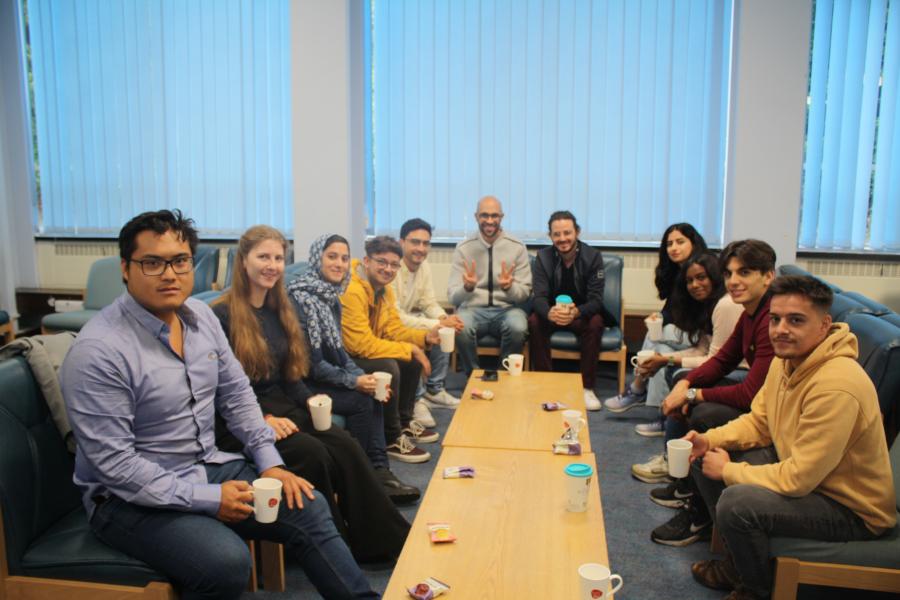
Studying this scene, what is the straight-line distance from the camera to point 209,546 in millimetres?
1796

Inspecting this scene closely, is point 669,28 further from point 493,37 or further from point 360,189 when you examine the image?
point 360,189

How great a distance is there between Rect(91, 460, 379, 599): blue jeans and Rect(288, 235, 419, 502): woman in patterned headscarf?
1021 millimetres

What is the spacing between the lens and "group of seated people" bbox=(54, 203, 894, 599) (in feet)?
6.03

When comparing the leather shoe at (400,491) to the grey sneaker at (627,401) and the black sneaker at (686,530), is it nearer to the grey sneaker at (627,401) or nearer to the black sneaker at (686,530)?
the black sneaker at (686,530)

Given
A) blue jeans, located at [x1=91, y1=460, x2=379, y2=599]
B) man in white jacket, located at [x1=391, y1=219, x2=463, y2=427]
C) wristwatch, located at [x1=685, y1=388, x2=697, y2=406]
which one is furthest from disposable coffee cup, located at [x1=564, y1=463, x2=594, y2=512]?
man in white jacket, located at [x1=391, y1=219, x2=463, y2=427]

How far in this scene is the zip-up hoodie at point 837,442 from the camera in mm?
1926

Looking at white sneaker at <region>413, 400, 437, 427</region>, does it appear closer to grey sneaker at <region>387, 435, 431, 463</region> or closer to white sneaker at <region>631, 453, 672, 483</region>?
grey sneaker at <region>387, 435, 431, 463</region>

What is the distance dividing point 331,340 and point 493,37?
310cm

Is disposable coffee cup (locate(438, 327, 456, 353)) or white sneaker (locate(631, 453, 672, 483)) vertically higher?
disposable coffee cup (locate(438, 327, 456, 353))

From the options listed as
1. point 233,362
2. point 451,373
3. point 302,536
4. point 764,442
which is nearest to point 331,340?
point 233,362

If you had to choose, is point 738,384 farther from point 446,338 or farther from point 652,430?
point 446,338

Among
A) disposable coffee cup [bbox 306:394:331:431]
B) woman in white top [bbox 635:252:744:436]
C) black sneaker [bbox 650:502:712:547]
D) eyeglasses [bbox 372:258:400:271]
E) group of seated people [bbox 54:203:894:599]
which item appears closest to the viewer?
group of seated people [bbox 54:203:894:599]

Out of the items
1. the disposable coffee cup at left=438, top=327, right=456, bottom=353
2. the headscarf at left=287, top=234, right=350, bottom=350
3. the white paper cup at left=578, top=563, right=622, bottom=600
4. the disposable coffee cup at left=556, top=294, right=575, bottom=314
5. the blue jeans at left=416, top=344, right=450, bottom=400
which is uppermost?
the headscarf at left=287, top=234, right=350, bottom=350

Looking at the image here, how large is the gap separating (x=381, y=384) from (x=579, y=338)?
6.09ft
